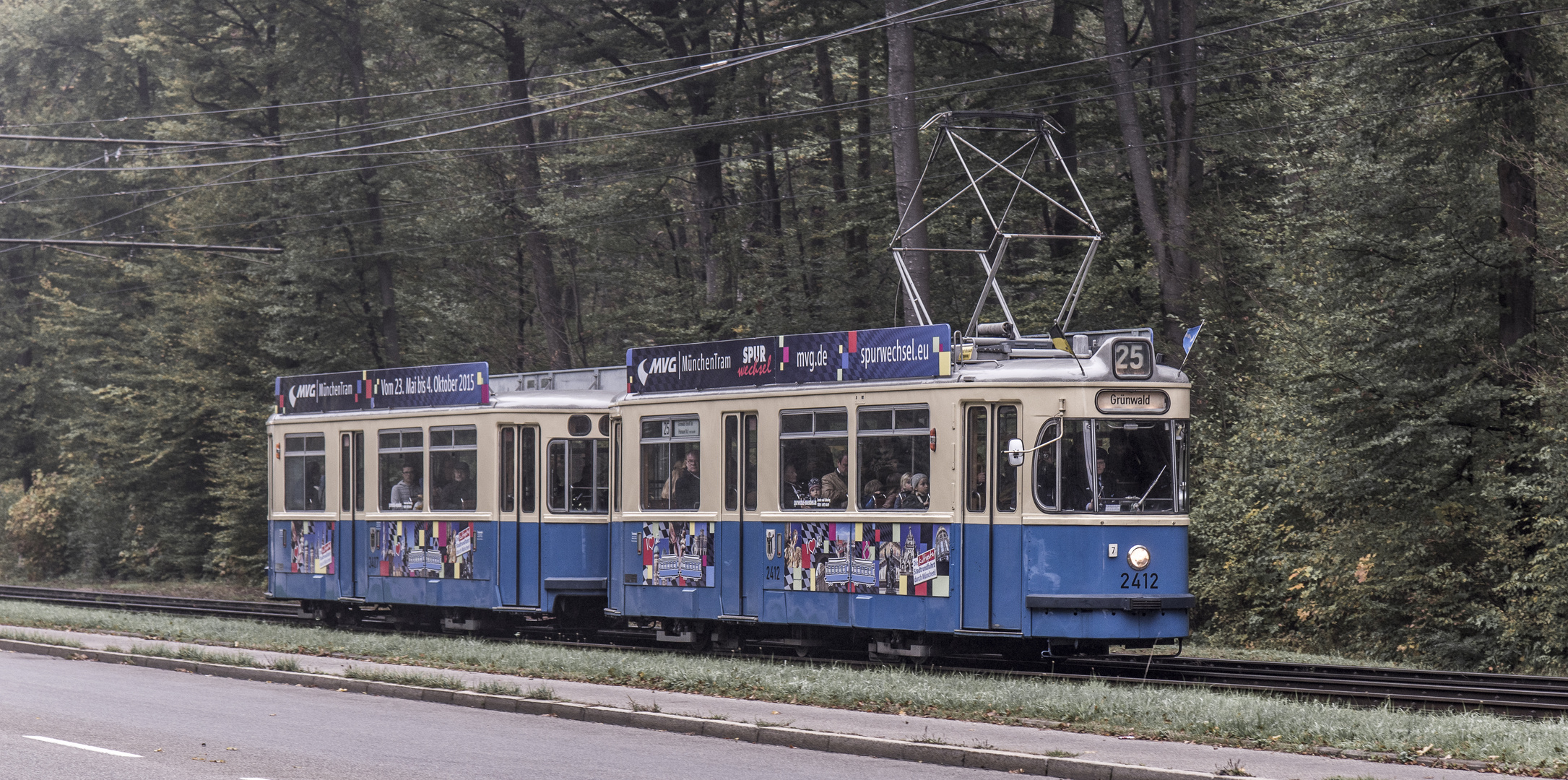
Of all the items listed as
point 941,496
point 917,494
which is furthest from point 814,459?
point 941,496

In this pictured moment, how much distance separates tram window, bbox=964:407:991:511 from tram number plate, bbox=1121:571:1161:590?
150cm

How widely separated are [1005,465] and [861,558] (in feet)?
6.48

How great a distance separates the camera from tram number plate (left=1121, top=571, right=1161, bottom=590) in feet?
50.1

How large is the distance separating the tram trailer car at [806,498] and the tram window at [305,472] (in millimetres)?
481

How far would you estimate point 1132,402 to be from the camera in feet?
51.2

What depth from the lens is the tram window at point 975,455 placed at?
15.7 m

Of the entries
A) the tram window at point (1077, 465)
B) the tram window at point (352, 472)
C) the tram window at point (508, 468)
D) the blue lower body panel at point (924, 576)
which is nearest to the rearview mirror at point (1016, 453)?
the tram window at point (1077, 465)

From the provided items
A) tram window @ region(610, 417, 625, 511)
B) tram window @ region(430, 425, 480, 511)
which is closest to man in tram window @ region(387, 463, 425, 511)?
tram window @ region(430, 425, 480, 511)

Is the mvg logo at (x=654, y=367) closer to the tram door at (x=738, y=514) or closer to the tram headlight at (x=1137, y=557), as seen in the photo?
the tram door at (x=738, y=514)

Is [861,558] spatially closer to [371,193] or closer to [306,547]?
[306,547]

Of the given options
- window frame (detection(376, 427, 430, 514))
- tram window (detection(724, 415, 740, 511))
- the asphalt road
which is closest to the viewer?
the asphalt road

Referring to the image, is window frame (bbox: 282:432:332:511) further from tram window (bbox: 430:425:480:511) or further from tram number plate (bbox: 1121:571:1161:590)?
tram number plate (bbox: 1121:571:1161:590)

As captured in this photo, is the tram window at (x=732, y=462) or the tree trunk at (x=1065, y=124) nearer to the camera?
the tram window at (x=732, y=462)

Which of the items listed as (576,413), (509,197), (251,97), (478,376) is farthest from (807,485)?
(251,97)
